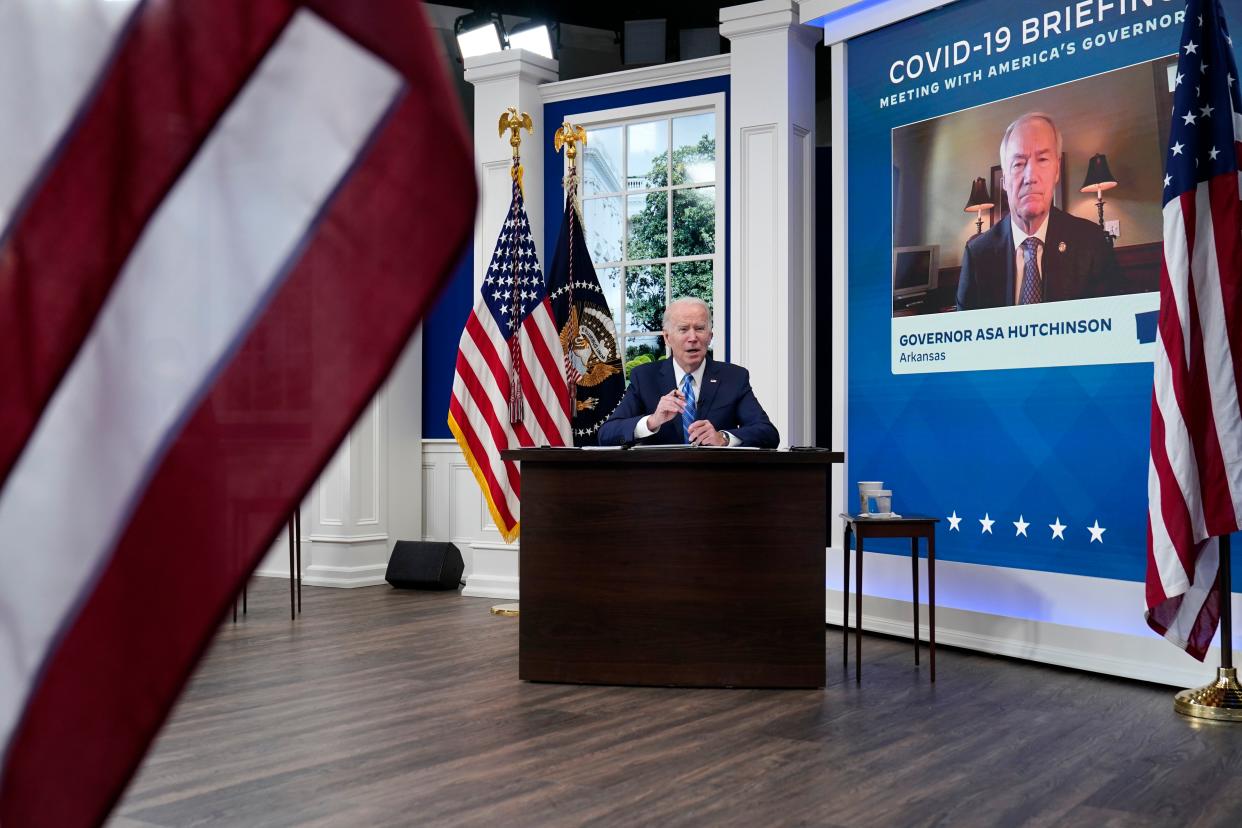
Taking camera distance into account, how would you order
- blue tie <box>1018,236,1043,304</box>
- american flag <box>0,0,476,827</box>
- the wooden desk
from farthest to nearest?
1. blue tie <box>1018,236,1043,304</box>
2. the wooden desk
3. american flag <box>0,0,476,827</box>

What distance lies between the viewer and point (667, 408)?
422 cm

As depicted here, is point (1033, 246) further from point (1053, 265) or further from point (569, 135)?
point (569, 135)

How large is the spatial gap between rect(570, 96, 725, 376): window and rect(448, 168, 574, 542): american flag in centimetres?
84

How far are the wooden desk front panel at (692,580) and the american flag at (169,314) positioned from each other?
340cm

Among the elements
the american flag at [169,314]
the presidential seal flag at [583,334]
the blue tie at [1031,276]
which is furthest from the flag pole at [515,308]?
the american flag at [169,314]

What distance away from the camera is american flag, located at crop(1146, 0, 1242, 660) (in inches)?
143

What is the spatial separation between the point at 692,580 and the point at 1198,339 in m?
1.85

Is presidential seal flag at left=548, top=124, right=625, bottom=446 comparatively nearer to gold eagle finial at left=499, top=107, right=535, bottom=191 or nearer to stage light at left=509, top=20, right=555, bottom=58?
gold eagle finial at left=499, top=107, right=535, bottom=191

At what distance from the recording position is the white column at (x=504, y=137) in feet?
22.9

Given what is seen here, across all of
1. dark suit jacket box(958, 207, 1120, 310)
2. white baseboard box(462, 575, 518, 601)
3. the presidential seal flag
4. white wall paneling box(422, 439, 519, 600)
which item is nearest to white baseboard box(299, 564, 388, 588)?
white wall paneling box(422, 439, 519, 600)

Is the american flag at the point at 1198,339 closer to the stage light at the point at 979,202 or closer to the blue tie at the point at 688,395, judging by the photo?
the stage light at the point at 979,202

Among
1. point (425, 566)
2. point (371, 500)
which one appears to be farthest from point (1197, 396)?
point (371, 500)

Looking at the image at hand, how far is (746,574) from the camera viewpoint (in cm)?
408

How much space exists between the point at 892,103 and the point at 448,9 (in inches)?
159
